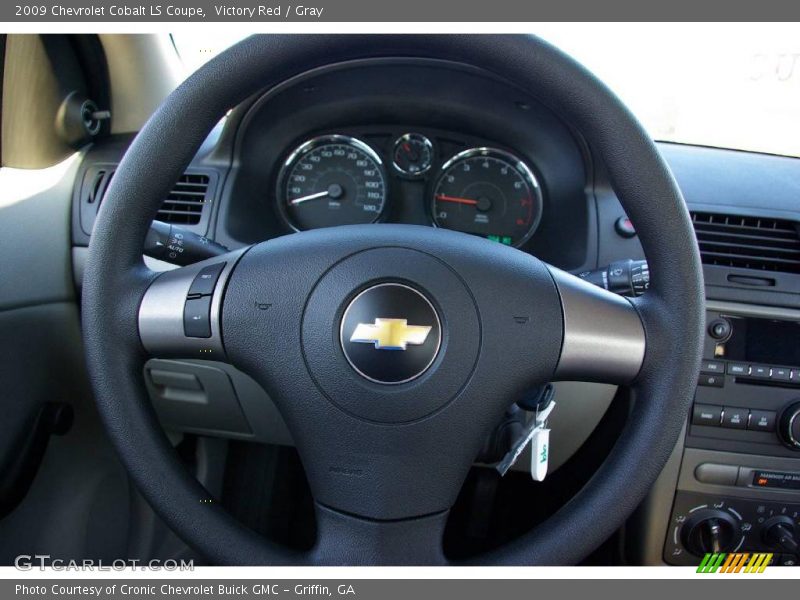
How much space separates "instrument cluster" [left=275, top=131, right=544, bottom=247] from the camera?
1641mm

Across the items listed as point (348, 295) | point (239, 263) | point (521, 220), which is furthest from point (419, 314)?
point (521, 220)

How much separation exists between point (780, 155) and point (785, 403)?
65 centimetres

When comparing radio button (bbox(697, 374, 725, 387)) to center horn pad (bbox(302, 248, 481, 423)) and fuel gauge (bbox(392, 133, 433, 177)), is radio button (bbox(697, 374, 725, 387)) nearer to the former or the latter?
center horn pad (bbox(302, 248, 481, 423))

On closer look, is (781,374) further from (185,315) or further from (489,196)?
(185,315)

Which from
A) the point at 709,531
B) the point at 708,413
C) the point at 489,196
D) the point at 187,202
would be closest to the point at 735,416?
the point at 708,413

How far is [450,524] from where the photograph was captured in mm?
1792

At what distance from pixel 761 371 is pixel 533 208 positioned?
2.01ft

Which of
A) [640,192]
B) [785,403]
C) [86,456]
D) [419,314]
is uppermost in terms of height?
[640,192]

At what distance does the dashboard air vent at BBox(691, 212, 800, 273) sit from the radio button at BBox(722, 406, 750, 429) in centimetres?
29

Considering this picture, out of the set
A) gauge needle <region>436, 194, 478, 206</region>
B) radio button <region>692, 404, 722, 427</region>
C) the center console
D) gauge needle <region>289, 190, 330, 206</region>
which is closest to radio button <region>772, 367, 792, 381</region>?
the center console

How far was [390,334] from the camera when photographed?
2.98ft

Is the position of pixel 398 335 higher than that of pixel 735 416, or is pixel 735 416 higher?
pixel 398 335

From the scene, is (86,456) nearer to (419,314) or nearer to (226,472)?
(226,472)

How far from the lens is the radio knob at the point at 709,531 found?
1.39 m
